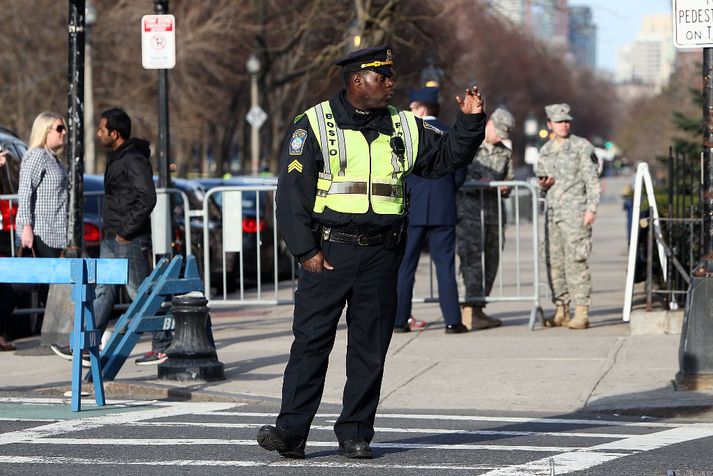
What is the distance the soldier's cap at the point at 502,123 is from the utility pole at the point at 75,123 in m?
3.64

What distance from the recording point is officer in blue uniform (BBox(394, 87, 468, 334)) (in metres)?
12.6

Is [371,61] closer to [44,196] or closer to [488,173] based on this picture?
[44,196]

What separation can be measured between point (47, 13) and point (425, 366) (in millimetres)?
31877

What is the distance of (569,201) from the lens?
13.0m

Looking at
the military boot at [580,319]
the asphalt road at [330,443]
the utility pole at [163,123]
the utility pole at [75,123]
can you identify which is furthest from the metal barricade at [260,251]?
the asphalt road at [330,443]

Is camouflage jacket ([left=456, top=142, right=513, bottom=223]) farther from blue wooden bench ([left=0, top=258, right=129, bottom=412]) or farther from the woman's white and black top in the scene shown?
blue wooden bench ([left=0, top=258, right=129, bottom=412])

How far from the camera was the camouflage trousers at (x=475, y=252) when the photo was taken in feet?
44.1

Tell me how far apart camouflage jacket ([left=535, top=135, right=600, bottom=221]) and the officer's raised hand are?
20.5 feet

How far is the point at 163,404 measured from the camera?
940cm

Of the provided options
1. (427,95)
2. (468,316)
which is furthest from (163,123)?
(468,316)

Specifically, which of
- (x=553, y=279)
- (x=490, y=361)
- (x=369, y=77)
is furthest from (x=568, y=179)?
(x=369, y=77)

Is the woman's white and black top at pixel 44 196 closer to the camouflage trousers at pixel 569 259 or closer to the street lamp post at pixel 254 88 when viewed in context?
the camouflage trousers at pixel 569 259

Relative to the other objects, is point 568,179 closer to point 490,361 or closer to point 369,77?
point 490,361

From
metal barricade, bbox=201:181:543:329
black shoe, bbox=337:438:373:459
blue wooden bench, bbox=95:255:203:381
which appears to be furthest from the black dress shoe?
black shoe, bbox=337:438:373:459
